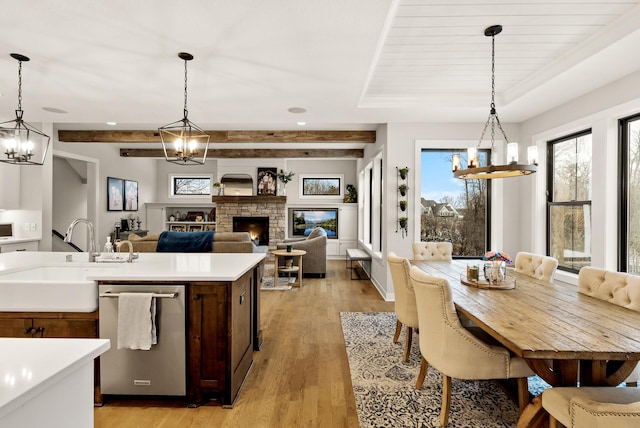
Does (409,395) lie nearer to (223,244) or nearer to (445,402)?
(445,402)

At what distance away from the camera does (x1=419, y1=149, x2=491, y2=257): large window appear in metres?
4.95

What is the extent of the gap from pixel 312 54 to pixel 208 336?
7.19 feet

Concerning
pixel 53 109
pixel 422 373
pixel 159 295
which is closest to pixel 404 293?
pixel 422 373

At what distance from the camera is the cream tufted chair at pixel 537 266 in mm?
2982

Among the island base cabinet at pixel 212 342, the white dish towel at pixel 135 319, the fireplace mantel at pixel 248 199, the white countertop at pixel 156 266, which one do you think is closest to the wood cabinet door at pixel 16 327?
the white countertop at pixel 156 266

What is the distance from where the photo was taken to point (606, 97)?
327 centimetres

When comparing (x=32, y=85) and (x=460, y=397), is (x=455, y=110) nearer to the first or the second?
(x=460, y=397)

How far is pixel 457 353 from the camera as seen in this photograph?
1956mm

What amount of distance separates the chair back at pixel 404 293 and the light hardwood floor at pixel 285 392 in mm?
642

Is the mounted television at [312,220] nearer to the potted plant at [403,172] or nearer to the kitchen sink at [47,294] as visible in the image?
the potted plant at [403,172]

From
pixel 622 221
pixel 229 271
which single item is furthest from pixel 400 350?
pixel 622 221

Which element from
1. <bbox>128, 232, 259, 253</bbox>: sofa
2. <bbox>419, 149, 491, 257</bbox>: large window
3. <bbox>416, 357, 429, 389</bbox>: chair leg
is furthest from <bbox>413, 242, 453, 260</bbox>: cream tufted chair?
<bbox>128, 232, 259, 253</bbox>: sofa

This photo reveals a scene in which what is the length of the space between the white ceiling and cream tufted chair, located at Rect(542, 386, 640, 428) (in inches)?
84.6

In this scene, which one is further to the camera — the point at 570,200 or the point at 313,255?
the point at 313,255
